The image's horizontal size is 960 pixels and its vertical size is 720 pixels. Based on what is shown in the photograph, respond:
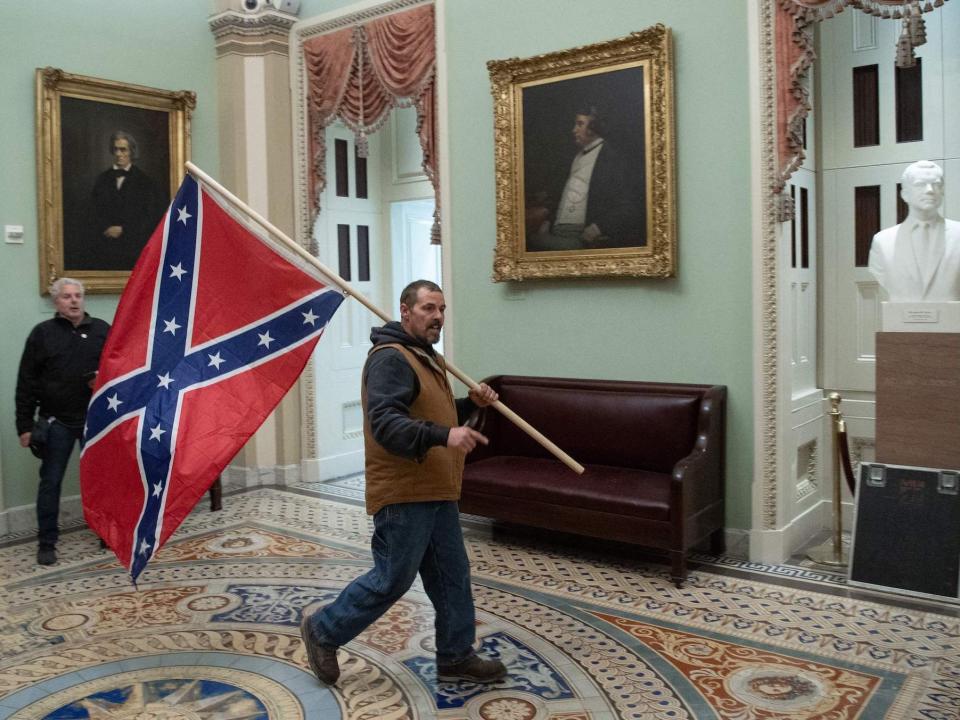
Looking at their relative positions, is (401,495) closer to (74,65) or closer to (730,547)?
(730,547)

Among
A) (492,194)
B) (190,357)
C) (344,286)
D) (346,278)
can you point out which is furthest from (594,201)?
(190,357)

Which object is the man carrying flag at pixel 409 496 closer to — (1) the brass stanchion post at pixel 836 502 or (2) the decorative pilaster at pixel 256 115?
(1) the brass stanchion post at pixel 836 502

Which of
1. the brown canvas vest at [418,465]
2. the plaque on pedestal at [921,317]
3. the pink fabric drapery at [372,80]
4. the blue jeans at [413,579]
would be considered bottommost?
the blue jeans at [413,579]

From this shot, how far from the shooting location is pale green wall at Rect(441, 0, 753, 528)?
→ 5.40 metres

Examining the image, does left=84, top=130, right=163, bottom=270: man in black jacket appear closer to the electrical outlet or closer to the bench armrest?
the electrical outlet

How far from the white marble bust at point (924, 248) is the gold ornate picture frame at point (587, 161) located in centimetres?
130

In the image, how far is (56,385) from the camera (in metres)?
5.59

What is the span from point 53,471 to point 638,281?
3891mm

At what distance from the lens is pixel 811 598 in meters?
4.64

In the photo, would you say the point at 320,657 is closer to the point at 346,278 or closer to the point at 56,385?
the point at 56,385

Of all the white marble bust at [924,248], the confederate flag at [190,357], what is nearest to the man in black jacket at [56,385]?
the confederate flag at [190,357]

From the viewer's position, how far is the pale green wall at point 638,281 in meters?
5.40

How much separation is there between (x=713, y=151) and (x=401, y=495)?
3.23m

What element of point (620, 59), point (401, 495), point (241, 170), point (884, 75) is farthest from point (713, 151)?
point (241, 170)
